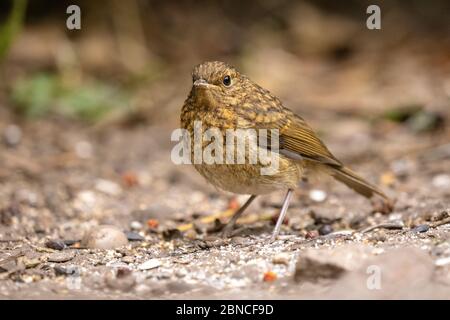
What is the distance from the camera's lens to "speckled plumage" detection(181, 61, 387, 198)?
217 inches

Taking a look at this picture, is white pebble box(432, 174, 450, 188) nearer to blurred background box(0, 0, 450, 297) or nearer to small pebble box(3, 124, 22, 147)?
blurred background box(0, 0, 450, 297)

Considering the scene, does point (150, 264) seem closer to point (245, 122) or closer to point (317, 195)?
point (245, 122)

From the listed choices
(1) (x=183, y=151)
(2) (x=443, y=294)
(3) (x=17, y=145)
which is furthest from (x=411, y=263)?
(3) (x=17, y=145)

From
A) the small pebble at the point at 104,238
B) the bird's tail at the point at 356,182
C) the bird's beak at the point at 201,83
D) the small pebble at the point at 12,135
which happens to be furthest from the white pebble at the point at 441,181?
the small pebble at the point at 12,135

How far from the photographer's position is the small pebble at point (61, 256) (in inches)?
194

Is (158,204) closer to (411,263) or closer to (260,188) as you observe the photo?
(260,188)

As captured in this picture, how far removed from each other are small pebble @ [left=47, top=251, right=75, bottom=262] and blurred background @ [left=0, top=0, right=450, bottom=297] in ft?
0.32

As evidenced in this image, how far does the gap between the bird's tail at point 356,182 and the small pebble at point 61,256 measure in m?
2.31

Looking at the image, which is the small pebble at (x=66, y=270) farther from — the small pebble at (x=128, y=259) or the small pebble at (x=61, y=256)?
the small pebble at (x=128, y=259)

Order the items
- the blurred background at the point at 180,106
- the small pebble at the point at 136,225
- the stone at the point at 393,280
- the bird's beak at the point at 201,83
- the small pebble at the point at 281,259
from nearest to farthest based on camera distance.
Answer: the stone at the point at 393,280 < the small pebble at the point at 281,259 < the bird's beak at the point at 201,83 < the small pebble at the point at 136,225 < the blurred background at the point at 180,106

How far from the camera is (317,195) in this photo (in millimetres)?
7141

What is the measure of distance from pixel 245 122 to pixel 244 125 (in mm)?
31

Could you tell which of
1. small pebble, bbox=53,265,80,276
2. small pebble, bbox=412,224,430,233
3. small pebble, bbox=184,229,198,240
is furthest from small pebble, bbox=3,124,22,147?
small pebble, bbox=412,224,430,233

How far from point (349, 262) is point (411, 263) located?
0.33 metres
